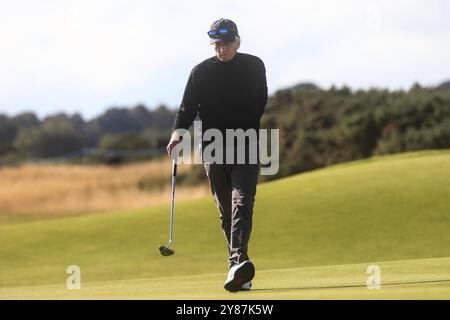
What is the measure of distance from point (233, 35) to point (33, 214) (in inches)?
1201

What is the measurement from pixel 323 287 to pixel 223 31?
258 cm

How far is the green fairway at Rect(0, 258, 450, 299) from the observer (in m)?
8.40

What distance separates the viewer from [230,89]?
397 inches

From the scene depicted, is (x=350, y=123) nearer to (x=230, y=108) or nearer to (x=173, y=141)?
(x=173, y=141)

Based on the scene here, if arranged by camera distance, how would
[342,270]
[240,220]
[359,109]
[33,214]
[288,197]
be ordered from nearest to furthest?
[240,220] → [342,270] → [288,197] → [33,214] → [359,109]

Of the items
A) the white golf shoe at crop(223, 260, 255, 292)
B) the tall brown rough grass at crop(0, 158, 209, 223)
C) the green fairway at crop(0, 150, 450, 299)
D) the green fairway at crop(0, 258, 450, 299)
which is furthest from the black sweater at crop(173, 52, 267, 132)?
the tall brown rough grass at crop(0, 158, 209, 223)

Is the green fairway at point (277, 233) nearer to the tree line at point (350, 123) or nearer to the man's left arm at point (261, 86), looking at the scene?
the man's left arm at point (261, 86)

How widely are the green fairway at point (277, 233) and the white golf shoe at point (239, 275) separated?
8.52 metres

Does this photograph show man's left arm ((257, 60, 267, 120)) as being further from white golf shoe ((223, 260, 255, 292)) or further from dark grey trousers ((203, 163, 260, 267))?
white golf shoe ((223, 260, 255, 292))

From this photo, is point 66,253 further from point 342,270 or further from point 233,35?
point 233,35

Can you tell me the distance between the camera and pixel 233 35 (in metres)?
9.85

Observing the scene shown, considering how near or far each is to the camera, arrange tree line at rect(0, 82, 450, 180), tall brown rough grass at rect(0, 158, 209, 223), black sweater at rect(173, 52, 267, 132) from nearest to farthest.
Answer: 1. black sweater at rect(173, 52, 267, 132)
2. tall brown rough grass at rect(0, 158, 209, 223)
3. tree line at rect(0, 82, 450, 180)

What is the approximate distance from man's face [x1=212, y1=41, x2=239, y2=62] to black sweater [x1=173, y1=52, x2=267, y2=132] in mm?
76
